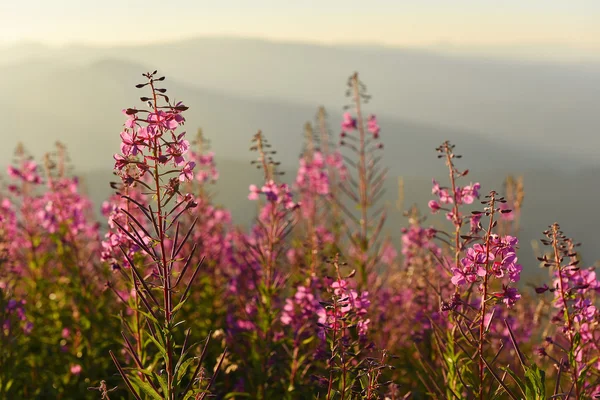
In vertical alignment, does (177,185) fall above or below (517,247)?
above

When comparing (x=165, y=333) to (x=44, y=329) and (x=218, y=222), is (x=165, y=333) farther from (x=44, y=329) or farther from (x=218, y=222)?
(x=218, y=222)

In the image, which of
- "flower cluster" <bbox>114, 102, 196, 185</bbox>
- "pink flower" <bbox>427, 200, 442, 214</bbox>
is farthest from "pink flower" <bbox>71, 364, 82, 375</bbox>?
"pink flower" <bbox>427, 200, 442, 214</bbox>

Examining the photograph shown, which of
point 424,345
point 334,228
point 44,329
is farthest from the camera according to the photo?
point 334,228

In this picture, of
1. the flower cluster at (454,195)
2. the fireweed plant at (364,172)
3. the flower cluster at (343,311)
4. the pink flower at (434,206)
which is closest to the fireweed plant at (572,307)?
the flower cluster at (454,195)

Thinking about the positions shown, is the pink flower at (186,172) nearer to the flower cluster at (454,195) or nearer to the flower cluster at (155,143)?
the flower cluster at (155,143)

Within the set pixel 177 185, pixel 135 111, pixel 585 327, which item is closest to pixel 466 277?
pixel 585 327

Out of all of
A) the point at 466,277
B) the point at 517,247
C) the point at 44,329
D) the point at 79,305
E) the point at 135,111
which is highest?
the point at 135,111

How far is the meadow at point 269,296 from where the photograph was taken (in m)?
2.79

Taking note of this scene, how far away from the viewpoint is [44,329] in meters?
6.13

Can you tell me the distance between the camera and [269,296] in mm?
4809

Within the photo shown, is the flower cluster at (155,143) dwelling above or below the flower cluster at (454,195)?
above

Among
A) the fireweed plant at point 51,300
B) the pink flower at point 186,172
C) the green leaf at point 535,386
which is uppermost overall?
the pink flower at point 186,172

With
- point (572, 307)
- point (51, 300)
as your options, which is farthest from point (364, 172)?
point (51, 300)

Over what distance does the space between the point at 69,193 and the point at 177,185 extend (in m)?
4.70
